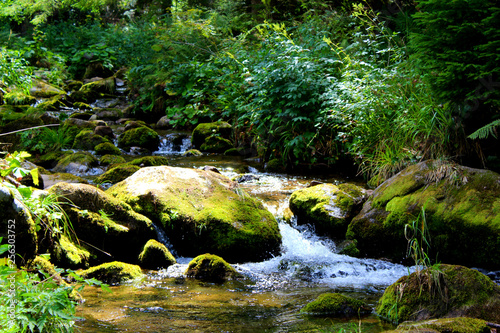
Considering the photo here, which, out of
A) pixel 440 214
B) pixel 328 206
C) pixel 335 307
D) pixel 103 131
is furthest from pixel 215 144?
pixel 335 307

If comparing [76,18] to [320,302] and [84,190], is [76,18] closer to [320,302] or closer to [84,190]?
[84,190]

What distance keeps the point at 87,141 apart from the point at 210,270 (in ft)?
23.3

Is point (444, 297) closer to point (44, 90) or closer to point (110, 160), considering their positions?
point (110, 160)

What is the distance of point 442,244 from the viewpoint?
4938mm

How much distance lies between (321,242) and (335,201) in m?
0.62

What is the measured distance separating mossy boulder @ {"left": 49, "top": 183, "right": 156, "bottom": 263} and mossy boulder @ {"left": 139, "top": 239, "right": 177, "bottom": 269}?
0.74 ft

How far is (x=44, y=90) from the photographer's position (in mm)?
14484

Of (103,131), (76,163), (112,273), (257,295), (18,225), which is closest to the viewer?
(18,225)

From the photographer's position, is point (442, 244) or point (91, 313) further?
point (442, 244)

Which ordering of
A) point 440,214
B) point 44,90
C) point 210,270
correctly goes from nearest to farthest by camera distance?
point 210,270, point 440,214, point 44,90

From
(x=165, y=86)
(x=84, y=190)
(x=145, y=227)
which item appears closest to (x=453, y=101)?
(x=145, y=227)

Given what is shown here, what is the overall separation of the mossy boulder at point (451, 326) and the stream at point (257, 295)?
356 mm

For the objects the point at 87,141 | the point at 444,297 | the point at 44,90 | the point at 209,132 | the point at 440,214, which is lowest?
the point at 444,297

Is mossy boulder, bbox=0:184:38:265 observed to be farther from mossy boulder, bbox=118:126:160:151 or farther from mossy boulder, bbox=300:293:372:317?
mossy boulder, bbox=118:126:160:151
